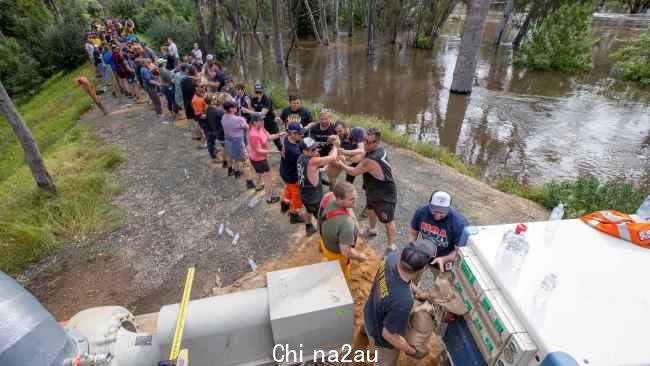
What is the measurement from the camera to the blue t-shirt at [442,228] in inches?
138

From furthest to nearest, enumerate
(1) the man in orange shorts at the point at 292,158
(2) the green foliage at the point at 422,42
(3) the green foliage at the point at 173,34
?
(2) the green foliage at the point at 422,42
(3) the green foliage at the point at 173,34
(1) the man in orange shorts at the point at 292,158

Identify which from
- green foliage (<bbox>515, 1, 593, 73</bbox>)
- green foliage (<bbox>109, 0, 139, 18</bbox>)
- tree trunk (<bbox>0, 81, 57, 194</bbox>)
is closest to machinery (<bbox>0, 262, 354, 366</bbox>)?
tree trunk (<bbox>0, 81, 57, 194</bbox>)

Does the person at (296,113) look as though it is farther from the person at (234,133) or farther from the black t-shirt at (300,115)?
the person at (234,133)

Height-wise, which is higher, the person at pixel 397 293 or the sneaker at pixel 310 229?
the person at pixel 397 293

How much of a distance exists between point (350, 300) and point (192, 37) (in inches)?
999

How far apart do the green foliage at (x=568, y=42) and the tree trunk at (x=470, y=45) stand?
279 inches

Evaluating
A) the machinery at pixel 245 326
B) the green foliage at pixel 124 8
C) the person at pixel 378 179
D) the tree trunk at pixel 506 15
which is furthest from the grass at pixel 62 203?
the tree trunk at pixel 506 15

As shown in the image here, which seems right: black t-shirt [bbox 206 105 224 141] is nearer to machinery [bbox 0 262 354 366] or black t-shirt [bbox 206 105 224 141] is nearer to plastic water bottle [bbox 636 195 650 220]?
machinery [bbox 0 262 354 366]

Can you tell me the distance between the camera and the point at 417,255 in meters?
2.31

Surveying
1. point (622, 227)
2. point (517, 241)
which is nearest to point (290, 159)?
point (517, 241)

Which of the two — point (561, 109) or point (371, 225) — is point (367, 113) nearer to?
point (561, 109)

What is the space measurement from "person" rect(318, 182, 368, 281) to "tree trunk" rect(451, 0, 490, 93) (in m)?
15.3

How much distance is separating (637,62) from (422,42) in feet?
50.8

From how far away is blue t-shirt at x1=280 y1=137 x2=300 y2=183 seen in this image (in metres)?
5.07
